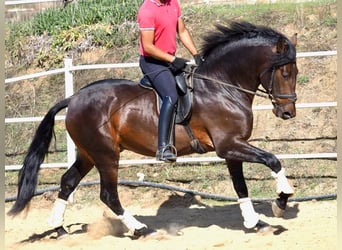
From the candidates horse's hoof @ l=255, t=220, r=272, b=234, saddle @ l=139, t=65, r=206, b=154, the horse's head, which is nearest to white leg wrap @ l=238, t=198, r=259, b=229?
horse's hoof @ l=255, t=220, r=272, b=234

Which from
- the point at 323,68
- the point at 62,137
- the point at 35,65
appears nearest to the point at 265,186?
the point at 323,68

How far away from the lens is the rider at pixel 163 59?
635 cm

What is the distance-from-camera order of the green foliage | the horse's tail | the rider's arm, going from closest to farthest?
1. the rider's arm
2. the horse's tail
3. the green foliage

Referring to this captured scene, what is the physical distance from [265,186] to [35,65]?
551cm

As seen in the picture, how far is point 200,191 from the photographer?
8.61 m

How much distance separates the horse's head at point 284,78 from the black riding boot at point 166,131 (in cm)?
101

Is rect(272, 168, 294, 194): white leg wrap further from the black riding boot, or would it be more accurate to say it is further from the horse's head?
the black riding boot

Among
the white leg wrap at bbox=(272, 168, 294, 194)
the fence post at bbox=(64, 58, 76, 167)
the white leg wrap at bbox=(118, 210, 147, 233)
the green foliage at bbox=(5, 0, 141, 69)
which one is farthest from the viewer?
the green foliage at bbox=(5, 0, 141, 69)

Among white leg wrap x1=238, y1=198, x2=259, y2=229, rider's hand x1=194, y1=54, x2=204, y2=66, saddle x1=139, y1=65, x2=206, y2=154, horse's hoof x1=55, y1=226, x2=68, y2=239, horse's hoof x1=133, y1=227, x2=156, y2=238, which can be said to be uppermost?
rider's hand x1=194, y1=54, x2=204, y2=66

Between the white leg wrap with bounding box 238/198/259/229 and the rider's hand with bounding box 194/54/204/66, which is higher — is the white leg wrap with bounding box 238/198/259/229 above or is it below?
below

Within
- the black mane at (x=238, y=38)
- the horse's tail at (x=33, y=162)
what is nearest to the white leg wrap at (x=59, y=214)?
the horse's tail at (x=33, y=162)

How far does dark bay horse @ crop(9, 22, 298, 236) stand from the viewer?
6297 millimetres

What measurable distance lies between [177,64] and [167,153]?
2.96ft

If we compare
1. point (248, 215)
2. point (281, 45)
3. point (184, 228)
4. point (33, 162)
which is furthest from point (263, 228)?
point (33, 162)
